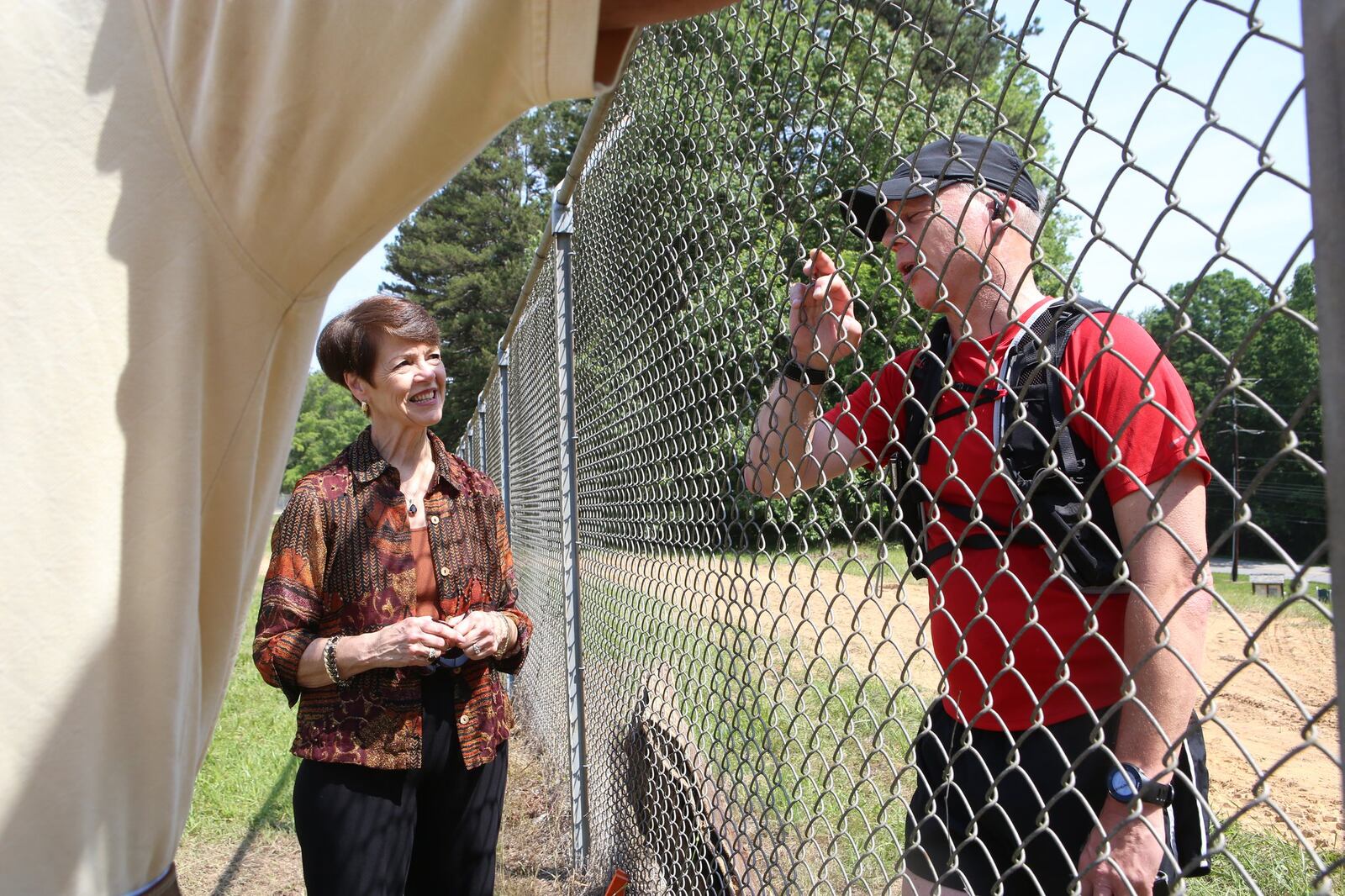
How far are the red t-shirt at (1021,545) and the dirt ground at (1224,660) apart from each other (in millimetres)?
145

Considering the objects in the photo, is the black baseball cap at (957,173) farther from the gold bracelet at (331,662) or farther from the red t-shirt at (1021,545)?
the gold bracelet at (331,662)

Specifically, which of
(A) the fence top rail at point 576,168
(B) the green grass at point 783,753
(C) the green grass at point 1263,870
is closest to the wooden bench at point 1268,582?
(B) the green grass at point 783,753

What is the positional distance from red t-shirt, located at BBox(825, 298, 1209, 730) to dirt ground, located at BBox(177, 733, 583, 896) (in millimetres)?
2472

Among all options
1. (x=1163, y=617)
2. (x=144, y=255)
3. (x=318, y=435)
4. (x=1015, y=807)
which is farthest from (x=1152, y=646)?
(x=318, y=435)

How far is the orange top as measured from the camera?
2648 millimetres

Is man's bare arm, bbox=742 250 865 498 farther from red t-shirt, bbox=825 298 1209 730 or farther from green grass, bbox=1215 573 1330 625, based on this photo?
green grass, bbox=1215 573 1330 625

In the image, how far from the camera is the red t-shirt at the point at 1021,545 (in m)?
1.45

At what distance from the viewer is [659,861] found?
3193 mm

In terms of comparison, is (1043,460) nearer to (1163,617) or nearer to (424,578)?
(1163,617)

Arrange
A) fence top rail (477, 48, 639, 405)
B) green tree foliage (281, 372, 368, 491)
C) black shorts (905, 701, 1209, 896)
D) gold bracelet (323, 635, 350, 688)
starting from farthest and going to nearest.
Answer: green tree foliage (281, 372, 368, 491) → fence top rail (477, 48, 639, 405) → gold bracelet (323, 635, 350, 688) → black shorts (905, 701, 1209, 896)

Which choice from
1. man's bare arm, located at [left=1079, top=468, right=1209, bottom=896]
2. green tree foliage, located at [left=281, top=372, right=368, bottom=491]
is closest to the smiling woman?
man's bare arm, located at [left=1079, top=468, right=1209, bottom=896]

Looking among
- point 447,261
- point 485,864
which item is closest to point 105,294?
point 485,864

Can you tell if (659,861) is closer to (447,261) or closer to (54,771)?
(54,771)

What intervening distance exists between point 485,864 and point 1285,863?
312 centimetres
